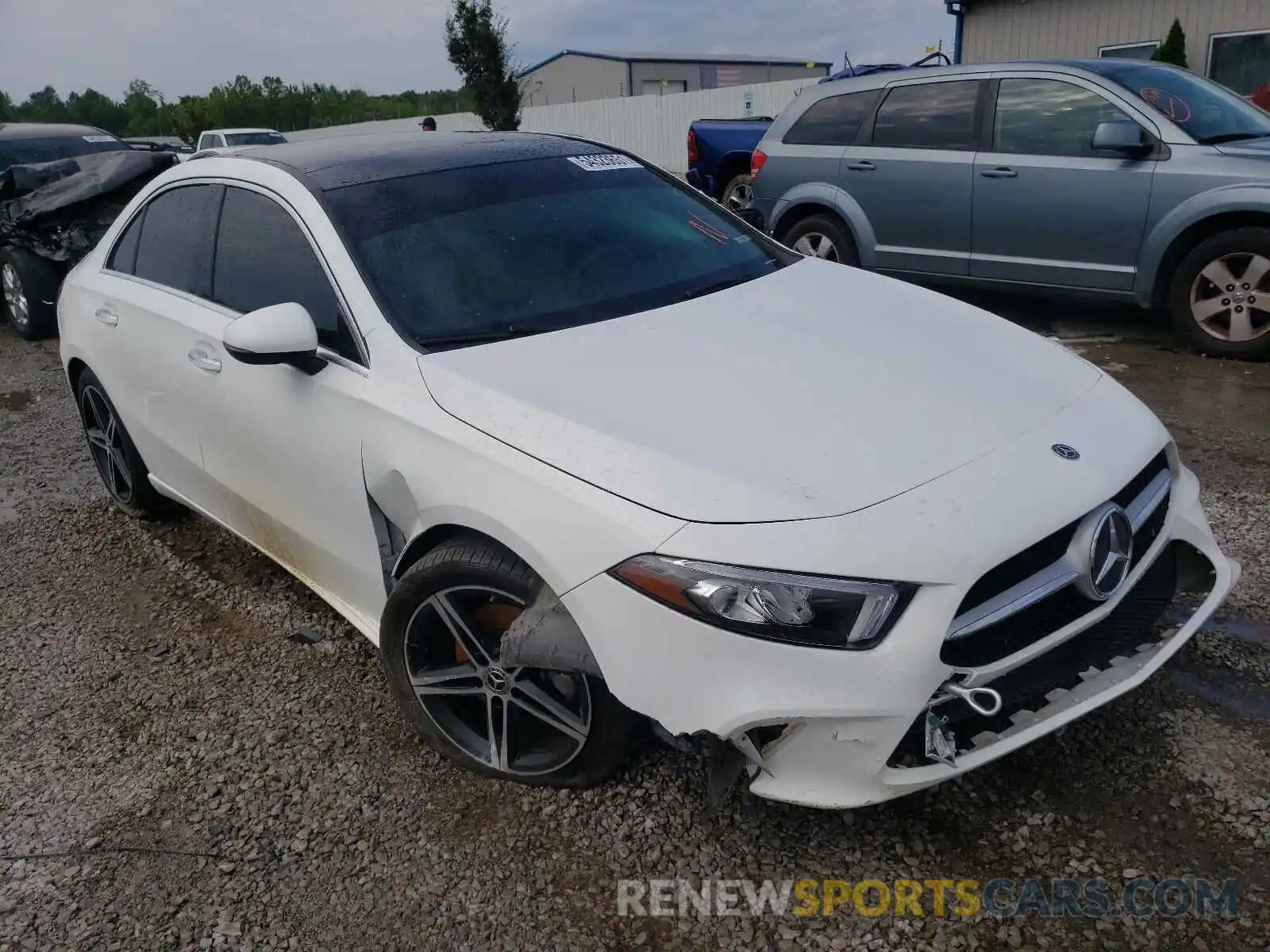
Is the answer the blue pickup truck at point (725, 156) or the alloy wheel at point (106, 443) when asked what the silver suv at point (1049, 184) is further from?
the alloy wheel at point (106, 443)

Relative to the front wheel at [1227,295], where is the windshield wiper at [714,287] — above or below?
above

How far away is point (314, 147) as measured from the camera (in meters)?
3.55

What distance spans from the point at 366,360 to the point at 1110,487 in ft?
6.10

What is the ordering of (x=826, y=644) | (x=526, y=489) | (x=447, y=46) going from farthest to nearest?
1. (x=447, y=46)
2. (x=526, y=489)
3. (x=826, y=644)

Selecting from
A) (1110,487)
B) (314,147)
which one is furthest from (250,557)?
(1110,487)

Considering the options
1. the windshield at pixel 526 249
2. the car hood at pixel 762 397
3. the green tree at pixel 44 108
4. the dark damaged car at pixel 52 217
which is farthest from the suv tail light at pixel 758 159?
the green tree at pixel 44 108

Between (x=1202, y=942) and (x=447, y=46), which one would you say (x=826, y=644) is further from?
(x=447, y=46)

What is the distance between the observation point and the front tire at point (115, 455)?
4.32 metres

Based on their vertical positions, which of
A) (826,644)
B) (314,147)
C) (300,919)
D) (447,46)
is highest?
(447,46)

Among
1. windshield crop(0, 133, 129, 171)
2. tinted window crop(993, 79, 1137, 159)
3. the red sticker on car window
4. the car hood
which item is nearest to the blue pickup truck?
tinted window crop(993, 79, 1137, 159)

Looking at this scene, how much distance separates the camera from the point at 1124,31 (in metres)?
14.1

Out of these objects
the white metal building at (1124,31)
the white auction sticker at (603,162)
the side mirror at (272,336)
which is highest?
the white metal building at (1124,31)

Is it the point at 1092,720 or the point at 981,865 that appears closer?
the point at 981,865

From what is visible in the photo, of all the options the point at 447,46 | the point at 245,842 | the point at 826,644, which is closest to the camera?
the point at 826,644
